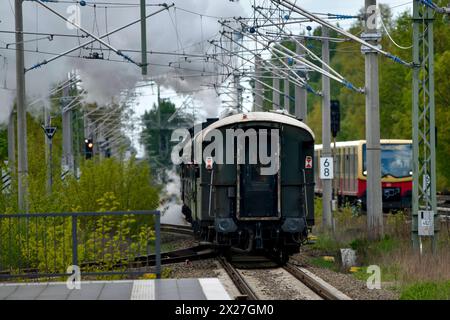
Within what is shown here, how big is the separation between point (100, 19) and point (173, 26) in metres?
2.64

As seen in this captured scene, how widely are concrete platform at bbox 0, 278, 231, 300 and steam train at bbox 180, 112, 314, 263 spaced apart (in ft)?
20.7

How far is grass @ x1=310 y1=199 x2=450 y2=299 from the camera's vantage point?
16.1m

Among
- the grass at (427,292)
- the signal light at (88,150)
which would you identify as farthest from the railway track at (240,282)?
the signal light at (88,150)

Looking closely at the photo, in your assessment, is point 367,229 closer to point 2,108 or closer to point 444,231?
point 444,231

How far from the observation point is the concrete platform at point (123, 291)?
45.6 feet

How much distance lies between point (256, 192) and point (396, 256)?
3.33 metres

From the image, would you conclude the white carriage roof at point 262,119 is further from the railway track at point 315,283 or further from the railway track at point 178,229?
the railway track at point 178,229

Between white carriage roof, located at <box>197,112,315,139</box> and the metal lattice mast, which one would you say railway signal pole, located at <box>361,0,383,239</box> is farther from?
white carriage roof, located at <box>197,112,315,139</box>

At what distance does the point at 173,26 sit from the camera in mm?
35906

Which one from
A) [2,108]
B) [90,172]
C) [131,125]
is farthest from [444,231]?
[131,125]

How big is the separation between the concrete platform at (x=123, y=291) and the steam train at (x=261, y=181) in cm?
631

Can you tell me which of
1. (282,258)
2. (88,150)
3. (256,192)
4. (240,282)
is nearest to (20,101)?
(256,192)

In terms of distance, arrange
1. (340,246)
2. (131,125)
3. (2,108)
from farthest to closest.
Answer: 1. (131,125)
2. (2,108)
3. (340,246)

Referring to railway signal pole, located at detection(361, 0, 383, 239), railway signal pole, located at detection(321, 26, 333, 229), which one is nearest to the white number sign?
railway signal pole, located at detection(321, 26, 333, 229)
